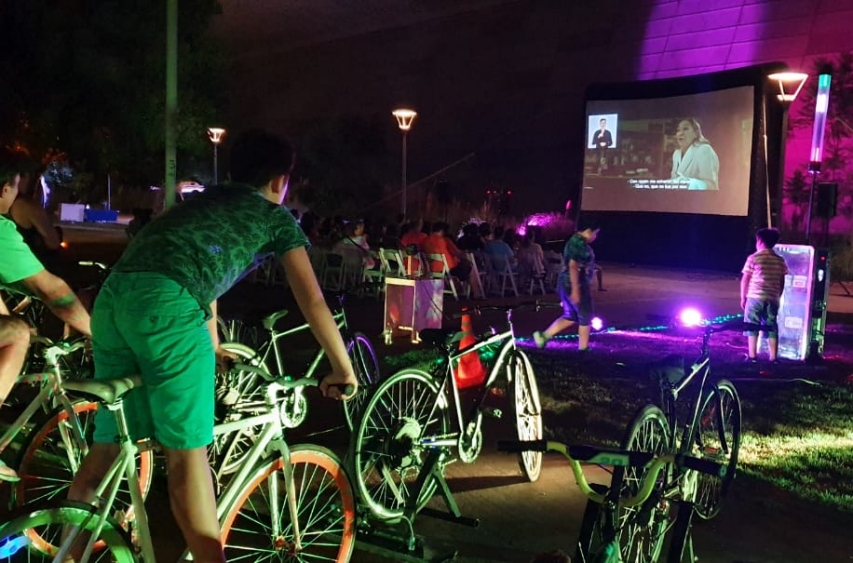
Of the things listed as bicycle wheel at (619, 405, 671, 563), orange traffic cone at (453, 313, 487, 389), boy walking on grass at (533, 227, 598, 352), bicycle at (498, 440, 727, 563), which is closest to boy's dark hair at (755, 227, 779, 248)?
boy walking on grass at (533, 227, 598, 352)

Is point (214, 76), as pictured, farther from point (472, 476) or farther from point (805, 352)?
point (472, 476)

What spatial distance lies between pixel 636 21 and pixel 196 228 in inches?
1311

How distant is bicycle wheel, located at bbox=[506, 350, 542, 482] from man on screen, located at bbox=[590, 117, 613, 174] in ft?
72.6

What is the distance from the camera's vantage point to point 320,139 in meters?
40.6

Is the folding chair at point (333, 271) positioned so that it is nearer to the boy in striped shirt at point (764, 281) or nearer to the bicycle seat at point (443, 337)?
the boy in striped shirt at point (764, 281)

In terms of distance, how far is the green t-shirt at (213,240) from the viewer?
8.24ft

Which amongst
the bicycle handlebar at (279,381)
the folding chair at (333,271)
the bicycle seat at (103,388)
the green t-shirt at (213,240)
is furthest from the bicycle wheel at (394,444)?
the folding chair at (333,271)

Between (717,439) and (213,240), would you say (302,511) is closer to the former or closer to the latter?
(213,240)

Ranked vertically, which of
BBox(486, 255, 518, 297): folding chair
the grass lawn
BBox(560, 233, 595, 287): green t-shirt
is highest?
BBox(560, 233, 595, 287): green t-shirt

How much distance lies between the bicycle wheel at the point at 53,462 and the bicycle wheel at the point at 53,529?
0.89 meters

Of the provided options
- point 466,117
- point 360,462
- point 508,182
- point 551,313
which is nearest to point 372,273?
point 551,313

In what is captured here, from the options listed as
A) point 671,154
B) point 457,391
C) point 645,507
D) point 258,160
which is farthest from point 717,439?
point 671,154

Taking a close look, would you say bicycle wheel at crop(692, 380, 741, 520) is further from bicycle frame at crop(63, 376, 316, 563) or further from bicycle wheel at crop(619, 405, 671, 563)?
bicycle frame at crop(63, 376, 316, 563)

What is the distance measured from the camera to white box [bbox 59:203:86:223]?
125 feet
